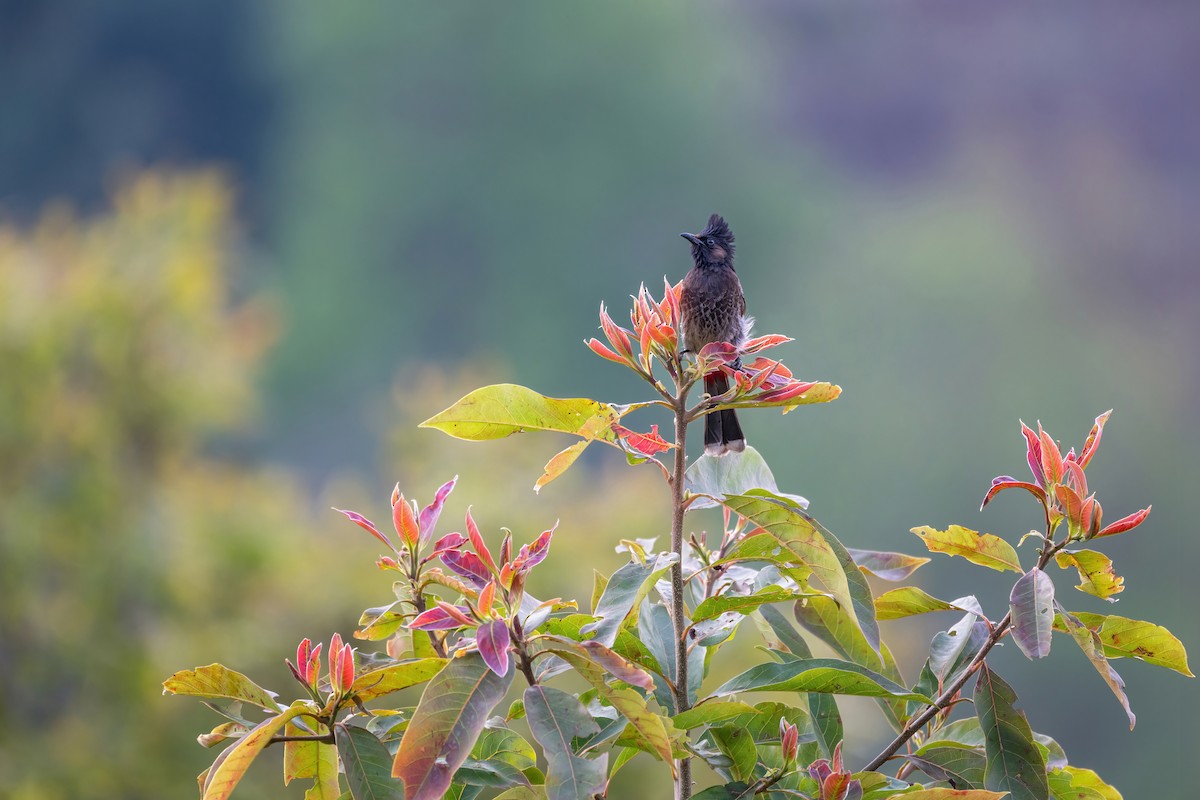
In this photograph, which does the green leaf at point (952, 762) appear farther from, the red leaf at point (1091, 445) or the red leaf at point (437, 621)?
the red leaf at point (437, 621)

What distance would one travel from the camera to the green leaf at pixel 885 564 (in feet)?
4.83

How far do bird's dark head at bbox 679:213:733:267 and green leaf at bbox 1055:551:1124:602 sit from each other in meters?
1.49

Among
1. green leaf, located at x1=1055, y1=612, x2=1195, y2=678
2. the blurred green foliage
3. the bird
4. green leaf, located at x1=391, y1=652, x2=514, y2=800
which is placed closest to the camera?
green leaf, located at x1=391, y1=652, x2=514, y2=800

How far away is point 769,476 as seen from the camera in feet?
4.75

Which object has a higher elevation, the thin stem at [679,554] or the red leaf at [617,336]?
the red leaf at [617,336]

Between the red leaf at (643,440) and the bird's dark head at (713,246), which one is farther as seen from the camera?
the bird's dark head at (713,246)

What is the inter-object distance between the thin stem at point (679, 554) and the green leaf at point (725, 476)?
0.03 m

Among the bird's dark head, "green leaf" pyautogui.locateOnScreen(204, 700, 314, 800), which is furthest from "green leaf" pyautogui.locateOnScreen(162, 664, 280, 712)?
the bird's dark head

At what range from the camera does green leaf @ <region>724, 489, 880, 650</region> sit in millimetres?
1185

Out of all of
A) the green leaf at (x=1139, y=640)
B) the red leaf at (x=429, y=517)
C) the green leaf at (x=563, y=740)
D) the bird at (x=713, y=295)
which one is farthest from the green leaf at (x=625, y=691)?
the bird at (x=713, y=295)

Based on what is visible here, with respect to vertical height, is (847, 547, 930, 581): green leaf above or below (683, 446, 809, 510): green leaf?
below

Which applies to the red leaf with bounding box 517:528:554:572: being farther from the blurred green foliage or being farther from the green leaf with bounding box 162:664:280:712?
the blurred green foliage

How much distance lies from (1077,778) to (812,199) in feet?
70.4

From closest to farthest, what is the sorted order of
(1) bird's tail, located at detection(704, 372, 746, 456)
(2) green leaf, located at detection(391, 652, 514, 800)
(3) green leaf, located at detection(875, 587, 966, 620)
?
(2) green leaf, located at detection(391, 652, 514, 800) < (3) green leaf, located at detection(875, 587, 966, 620) < (1) bird's tail, located at detection(704, 372, 746, 456)
